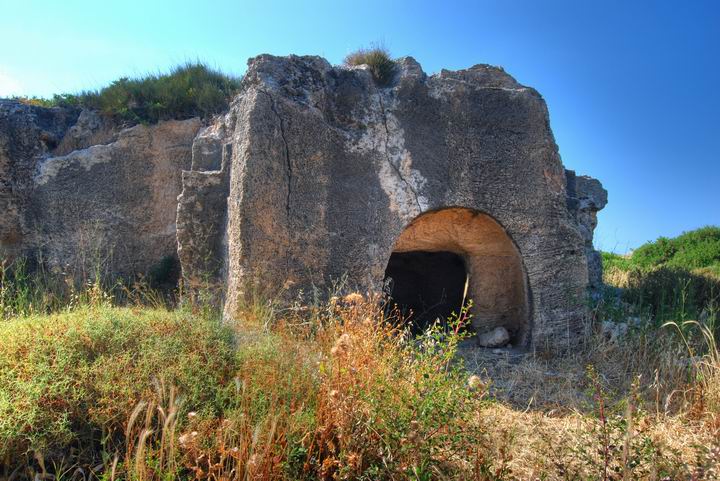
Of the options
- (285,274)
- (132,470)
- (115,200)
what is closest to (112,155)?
(115,200)

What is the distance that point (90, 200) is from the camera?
20.4ft

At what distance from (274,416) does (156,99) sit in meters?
5.61

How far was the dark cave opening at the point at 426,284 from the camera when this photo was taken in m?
6.97

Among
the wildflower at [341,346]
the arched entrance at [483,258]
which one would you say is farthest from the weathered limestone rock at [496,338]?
the wildflower at [341,346]

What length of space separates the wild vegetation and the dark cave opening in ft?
10.0

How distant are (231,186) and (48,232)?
2831 mm

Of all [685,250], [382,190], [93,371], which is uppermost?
[382,190]

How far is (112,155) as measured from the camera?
635 cm

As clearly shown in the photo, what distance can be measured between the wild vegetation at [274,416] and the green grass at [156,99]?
3854mm

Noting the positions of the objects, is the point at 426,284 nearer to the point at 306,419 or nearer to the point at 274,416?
the point at 306,419

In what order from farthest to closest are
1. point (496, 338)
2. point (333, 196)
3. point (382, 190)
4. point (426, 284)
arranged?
point (426, 284), point (496, 338), point (382, 190), point (333, 196)

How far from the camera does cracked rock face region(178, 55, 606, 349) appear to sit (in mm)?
4504

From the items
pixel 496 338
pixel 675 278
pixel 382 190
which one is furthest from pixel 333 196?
pixel 675 278

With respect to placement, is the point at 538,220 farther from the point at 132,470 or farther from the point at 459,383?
the point at 132,470
